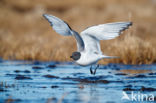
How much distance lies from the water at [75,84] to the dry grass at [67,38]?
70 centimetres

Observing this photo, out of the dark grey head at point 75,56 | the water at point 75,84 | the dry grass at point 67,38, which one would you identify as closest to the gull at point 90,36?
the dark grey head at point 75,56

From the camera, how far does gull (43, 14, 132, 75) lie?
9.17 meters

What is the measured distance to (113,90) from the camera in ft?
28.8

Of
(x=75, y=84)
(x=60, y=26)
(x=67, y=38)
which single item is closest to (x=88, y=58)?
(x=75, y=84)

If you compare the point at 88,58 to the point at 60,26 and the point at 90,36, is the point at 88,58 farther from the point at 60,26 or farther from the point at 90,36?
the point at 60,26

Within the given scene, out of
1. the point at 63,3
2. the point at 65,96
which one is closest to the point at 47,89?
the point at 65,96

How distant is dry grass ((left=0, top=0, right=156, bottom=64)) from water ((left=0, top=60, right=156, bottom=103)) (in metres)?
0.70

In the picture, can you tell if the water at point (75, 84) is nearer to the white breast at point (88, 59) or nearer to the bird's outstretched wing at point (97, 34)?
the white breast at point (88, 59)

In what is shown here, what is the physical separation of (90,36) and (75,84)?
3.80 ft

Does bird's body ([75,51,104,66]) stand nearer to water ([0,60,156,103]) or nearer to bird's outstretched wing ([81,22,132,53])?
bird's outstretched wing ([81,22,132,53])

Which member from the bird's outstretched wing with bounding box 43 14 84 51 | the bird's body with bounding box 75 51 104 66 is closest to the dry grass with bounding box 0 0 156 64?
the bird's outstretched wing with bounding box 43 14 84 51

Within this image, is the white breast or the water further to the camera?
the white breast

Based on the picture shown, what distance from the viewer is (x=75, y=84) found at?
31.7 ft

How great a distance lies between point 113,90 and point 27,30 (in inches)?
680
